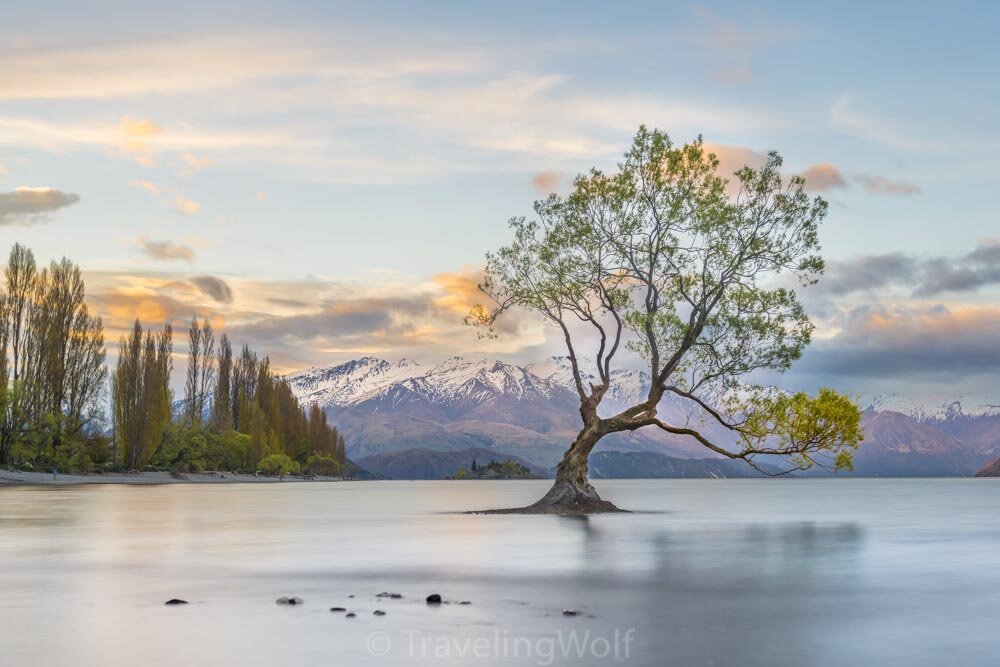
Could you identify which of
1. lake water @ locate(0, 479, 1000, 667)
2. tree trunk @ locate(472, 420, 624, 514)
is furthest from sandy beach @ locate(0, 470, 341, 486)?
lake water @ locate(0, 479, 1000, 667)

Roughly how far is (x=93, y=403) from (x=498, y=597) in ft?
367

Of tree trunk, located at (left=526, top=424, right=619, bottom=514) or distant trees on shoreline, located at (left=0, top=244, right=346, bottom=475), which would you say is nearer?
tree trunk, located at (left=526, top=424, right=619, bottom=514)

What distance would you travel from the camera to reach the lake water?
537 inches

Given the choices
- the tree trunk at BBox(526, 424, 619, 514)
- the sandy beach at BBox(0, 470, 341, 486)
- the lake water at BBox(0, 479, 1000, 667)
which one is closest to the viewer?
the lake water at BBox(0, 479, 1000, 667)

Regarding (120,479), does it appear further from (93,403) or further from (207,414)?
(207,414)

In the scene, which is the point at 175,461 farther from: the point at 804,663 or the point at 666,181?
the point at 804,663

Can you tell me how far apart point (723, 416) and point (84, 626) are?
1615 inches

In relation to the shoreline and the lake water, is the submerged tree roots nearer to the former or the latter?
the lake water

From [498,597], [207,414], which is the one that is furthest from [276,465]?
[498,597]

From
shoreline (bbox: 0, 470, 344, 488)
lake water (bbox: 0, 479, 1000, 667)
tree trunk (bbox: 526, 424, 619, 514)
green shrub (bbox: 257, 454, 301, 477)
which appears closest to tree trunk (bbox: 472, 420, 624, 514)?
tree trunk (bbox: 526, 424, 619, 514)

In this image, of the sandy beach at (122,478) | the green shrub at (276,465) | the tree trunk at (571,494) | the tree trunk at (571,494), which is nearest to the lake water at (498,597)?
the tree trunk at (571,494)

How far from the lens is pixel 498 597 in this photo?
19.6m

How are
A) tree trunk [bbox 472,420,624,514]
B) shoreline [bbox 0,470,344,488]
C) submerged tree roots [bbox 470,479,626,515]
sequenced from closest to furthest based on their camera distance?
tree trunk [bbox 472,420,624,514]
submerged tree roots [bbox 470,479,626,515]
shoreline [bbox 0,470,344,488]

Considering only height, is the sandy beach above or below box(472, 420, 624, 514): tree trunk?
below
